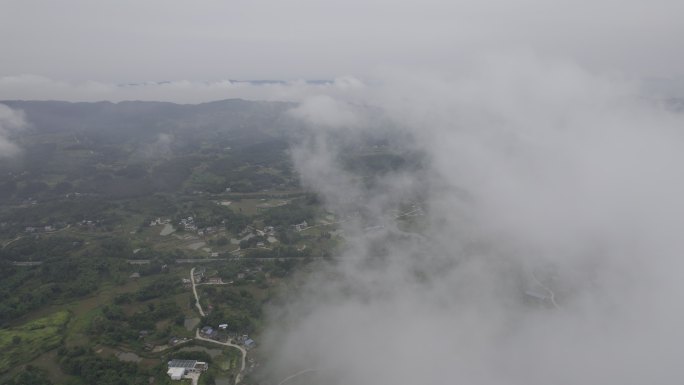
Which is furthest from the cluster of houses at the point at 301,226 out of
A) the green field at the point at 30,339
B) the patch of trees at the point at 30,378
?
the patch of trees at the point at 30,378

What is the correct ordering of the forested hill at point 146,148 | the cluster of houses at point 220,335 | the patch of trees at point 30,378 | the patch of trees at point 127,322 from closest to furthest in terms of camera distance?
the patch of trees at point 30,378
the cluster of houses at point 220,335
the patch of trees at point 127,322
the forested hill at point 146,148

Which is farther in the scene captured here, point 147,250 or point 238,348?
point 147,250

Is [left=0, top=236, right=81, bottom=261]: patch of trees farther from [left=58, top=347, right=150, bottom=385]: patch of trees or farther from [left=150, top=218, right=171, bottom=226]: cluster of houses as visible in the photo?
[left=58, top=347, right=150, bottom=385]: patch of trees

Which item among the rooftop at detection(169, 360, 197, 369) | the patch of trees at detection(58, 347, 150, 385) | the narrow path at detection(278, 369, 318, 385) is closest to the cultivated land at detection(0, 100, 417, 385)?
the patch of trees at detection(58, 347, 150, 385)

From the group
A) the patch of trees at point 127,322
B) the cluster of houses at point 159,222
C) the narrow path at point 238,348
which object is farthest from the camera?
the cluster of houses at point 159,222

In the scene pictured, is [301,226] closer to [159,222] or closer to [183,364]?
[159,222]

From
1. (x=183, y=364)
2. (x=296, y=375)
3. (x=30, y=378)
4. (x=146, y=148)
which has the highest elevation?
(x=30, y=378)

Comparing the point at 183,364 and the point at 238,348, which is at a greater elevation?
the point at 183,364

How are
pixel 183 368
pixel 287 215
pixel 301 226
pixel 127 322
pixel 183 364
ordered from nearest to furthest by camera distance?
pixel 183 368 < pixel 183 364 < pixel 127 322 < pixel 301 226 < pixel 287 215

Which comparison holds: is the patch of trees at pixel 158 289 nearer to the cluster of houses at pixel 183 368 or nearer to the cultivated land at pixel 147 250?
the cultivated land at pixel 147 250

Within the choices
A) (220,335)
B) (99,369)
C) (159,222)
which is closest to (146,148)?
(159,222)

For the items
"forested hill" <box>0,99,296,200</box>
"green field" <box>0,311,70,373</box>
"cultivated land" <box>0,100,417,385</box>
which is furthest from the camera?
"forested hill" <box>0,99,296,200</box>
